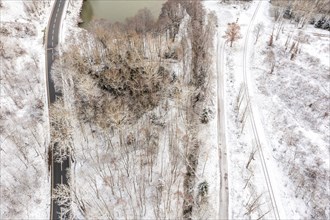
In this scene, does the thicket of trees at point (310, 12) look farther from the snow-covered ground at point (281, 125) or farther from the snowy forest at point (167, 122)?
the snowy forest at point (167, 122)

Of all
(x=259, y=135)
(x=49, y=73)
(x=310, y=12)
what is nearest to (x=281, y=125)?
(x=259, y=135)

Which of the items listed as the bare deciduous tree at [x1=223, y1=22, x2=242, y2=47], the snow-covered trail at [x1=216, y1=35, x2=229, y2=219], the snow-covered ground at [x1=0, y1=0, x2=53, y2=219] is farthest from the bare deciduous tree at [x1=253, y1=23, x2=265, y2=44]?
the snow-covered ground at [x1=0, y1=0, x2=53, y2=219]

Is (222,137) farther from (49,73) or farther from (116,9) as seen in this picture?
(116,9)

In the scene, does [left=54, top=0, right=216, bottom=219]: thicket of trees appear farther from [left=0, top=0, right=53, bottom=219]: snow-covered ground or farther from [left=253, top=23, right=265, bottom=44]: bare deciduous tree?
[left=253, top=23, right=265, bottom=44]: bare deciduous tree

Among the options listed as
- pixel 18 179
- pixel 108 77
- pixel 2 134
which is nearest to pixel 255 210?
pixel 108 77

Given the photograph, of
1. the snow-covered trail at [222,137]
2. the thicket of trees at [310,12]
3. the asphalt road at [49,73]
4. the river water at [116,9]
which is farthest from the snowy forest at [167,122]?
the river water at [116,9]

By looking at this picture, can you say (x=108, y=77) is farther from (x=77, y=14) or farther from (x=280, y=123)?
(x=77, y=14)
